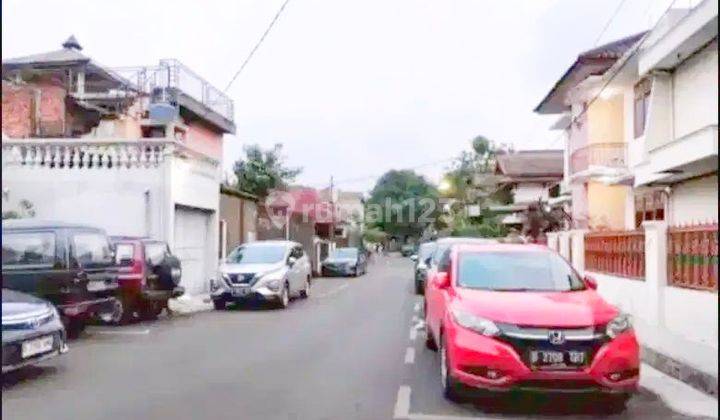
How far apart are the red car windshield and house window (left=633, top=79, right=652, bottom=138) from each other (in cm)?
1621

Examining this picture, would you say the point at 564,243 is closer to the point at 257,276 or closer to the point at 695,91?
the point at 695,91

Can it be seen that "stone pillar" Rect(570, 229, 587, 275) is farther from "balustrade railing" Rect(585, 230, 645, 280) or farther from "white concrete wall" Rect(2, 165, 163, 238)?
"white concrete wall" Rect(2, 165, 163, 238)

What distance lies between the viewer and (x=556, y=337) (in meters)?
6.82

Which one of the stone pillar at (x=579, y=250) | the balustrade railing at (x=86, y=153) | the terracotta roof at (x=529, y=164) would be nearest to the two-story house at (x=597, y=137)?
the stone pillar at (x=579, y=250)

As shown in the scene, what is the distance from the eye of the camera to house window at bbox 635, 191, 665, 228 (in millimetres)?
23256

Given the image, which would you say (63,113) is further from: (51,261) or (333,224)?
(333,224)

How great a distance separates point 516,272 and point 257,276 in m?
10.6

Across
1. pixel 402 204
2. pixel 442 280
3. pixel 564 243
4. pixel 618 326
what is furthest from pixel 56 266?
pixel 402 204

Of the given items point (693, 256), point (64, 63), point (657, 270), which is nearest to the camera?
point (693, 256)

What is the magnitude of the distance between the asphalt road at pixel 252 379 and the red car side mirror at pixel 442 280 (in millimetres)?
1059

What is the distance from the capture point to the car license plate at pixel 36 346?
806cm

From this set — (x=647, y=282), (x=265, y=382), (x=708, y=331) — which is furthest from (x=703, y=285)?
(x=265, y=382)

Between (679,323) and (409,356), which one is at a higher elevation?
(679,323)

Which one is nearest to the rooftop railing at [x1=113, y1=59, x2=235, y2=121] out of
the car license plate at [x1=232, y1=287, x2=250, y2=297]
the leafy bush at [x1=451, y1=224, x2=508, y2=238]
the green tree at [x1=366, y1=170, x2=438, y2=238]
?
the car license plate at [x1=232, y1=287, x2=250, y2=297]
